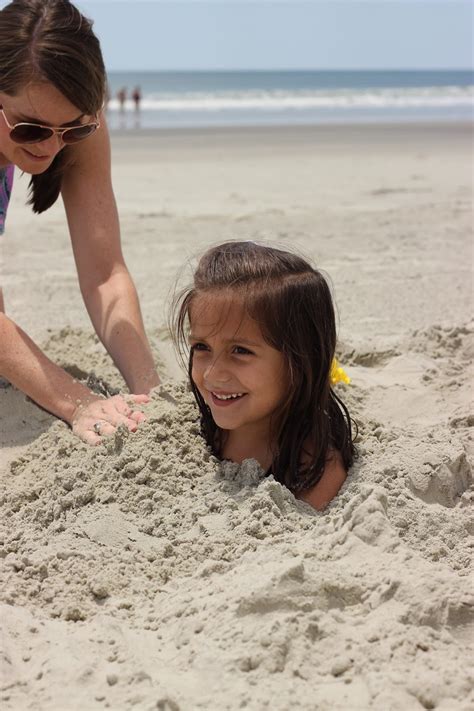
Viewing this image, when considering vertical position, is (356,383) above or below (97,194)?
below

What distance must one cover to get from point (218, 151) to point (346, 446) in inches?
418

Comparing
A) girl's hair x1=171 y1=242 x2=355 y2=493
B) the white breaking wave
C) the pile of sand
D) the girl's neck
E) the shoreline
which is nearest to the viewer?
the pile of sand

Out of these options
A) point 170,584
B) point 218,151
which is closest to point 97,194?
point 170,584

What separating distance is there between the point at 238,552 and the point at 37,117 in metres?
1.40

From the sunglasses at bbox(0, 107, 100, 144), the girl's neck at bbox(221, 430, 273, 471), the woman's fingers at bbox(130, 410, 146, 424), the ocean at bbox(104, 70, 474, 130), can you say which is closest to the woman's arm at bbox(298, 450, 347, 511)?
the girl's neck at bbox(221, 430, 273, 471)

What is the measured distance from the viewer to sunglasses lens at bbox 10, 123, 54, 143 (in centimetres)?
249

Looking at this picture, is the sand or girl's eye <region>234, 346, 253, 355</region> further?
girl's eye <region>234, 346, 253, 355</region>

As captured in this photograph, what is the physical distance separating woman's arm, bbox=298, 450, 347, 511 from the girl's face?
22cm

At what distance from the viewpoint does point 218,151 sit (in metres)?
12.4

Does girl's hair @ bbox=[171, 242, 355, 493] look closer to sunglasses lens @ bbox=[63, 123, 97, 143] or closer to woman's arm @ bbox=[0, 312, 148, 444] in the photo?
woman's arm @ bbox=[0, 312, 148, 444]

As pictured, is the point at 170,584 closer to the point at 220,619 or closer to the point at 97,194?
the point at 220,619

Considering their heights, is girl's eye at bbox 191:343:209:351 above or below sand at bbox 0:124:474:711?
above

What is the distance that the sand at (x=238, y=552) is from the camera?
56.6 inches

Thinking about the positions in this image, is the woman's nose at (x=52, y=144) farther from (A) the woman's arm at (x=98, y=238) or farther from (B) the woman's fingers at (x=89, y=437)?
(B) the woman's fingers at (x=89, y=437)
